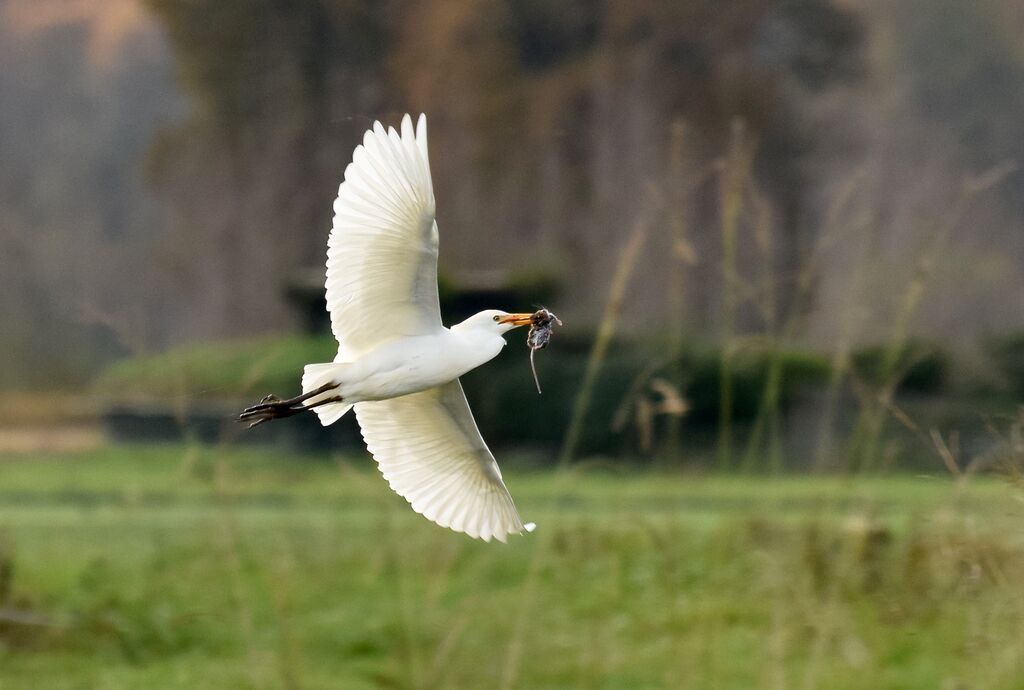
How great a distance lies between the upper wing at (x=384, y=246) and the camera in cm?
272

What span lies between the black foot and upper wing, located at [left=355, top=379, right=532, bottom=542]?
34 centimetres

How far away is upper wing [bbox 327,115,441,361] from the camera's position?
8.92 feet

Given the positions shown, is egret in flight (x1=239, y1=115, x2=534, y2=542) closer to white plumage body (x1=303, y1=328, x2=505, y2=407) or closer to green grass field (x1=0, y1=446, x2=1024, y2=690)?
white plumage body (x1=303, y1=328, x2=505, y2=407)

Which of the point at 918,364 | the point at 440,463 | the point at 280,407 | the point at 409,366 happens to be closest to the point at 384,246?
the point at 409,366

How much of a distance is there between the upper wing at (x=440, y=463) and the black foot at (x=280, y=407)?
338mm

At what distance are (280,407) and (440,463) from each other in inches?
18.0

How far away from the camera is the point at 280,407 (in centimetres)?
287


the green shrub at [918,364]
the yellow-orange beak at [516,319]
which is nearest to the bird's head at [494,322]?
the yellow-orange beak at [516,319]

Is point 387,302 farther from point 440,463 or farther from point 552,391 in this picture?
point 552,391

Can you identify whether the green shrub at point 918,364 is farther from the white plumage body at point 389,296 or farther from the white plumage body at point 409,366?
the white plumage body at point 409,366

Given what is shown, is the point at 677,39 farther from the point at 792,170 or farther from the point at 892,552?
the point at 892,552

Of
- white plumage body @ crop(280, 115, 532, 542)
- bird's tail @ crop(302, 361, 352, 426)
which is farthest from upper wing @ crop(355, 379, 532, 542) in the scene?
bird's tail @ crop(302, 361, 352, 426)

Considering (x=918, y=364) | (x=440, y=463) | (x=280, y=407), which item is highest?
(x=280, y=407)

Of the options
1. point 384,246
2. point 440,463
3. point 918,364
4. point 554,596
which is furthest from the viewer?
point 918,364
